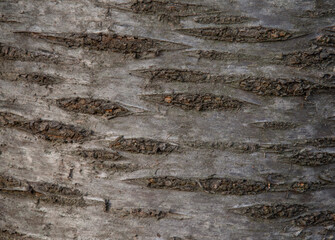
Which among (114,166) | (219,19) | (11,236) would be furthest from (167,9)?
(11,236)

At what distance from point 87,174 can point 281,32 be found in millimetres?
764

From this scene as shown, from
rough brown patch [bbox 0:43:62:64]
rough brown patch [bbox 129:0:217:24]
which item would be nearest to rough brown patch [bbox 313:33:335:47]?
rough brown patch [bbox 129:0:217:24]

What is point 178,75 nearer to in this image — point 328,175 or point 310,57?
point 310,57

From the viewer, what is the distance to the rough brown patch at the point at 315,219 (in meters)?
1.03

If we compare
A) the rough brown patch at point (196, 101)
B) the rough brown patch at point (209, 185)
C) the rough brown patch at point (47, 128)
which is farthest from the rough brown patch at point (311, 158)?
the rough brown patch at point (47, 128)

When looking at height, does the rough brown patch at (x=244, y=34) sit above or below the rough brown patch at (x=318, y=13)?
below

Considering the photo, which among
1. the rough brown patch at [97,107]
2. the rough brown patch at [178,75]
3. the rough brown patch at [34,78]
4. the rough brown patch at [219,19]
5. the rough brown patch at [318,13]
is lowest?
the rough brown patch at [97,107]

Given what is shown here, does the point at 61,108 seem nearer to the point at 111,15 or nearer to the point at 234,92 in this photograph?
the point at 111,15

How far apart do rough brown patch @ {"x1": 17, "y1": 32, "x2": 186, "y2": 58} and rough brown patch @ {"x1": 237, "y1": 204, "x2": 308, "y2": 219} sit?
0.57 meters

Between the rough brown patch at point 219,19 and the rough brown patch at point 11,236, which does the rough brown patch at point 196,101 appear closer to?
the rough brown patch at point 219,19

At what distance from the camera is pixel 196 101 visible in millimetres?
966

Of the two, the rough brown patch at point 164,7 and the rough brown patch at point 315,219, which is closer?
the rough brown patch at point 164,7

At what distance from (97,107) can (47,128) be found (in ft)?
0.59

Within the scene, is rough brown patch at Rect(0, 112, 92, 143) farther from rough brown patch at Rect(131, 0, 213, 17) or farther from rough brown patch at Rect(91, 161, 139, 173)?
rough brown patch at Rect(131, 0, 213, 17)
